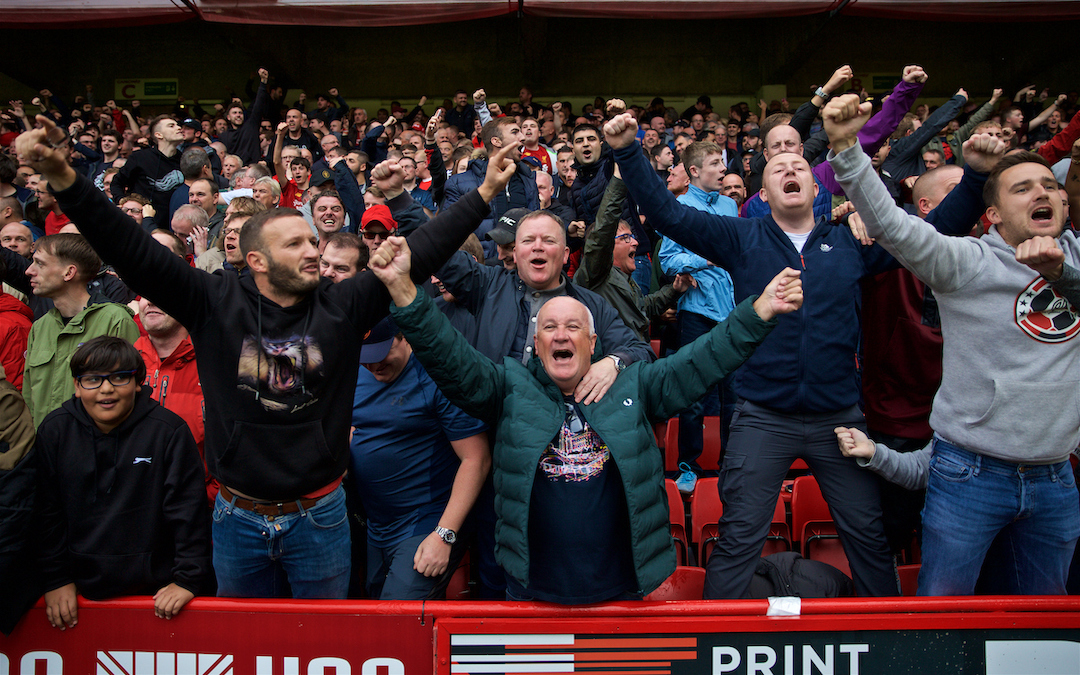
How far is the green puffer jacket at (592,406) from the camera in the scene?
2422 mm

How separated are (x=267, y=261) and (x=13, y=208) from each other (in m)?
5.15

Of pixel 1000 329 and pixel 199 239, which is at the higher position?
pixel 199 239

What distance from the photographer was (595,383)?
8.48ft

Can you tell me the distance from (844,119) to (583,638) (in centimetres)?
187

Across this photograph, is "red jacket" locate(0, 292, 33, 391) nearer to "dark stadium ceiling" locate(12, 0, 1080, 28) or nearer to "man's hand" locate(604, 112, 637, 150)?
"man's hand" locate(604, 112, 637, 150)

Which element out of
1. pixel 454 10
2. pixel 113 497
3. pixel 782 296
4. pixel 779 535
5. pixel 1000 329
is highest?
pixel 454 10

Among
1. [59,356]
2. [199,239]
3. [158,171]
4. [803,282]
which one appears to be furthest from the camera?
[158,171]

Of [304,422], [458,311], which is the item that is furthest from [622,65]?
[304,422]

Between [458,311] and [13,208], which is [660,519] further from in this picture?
[13,208]

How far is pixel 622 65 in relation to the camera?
60.1 ft

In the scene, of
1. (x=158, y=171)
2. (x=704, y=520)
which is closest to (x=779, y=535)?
(x=704, y=520)

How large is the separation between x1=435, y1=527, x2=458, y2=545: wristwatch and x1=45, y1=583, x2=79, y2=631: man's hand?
127 centimetres

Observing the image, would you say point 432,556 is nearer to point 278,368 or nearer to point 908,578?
point 278,368

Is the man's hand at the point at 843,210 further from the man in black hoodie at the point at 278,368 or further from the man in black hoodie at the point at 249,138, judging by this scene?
the man in black hoodie at the point at 249,138
